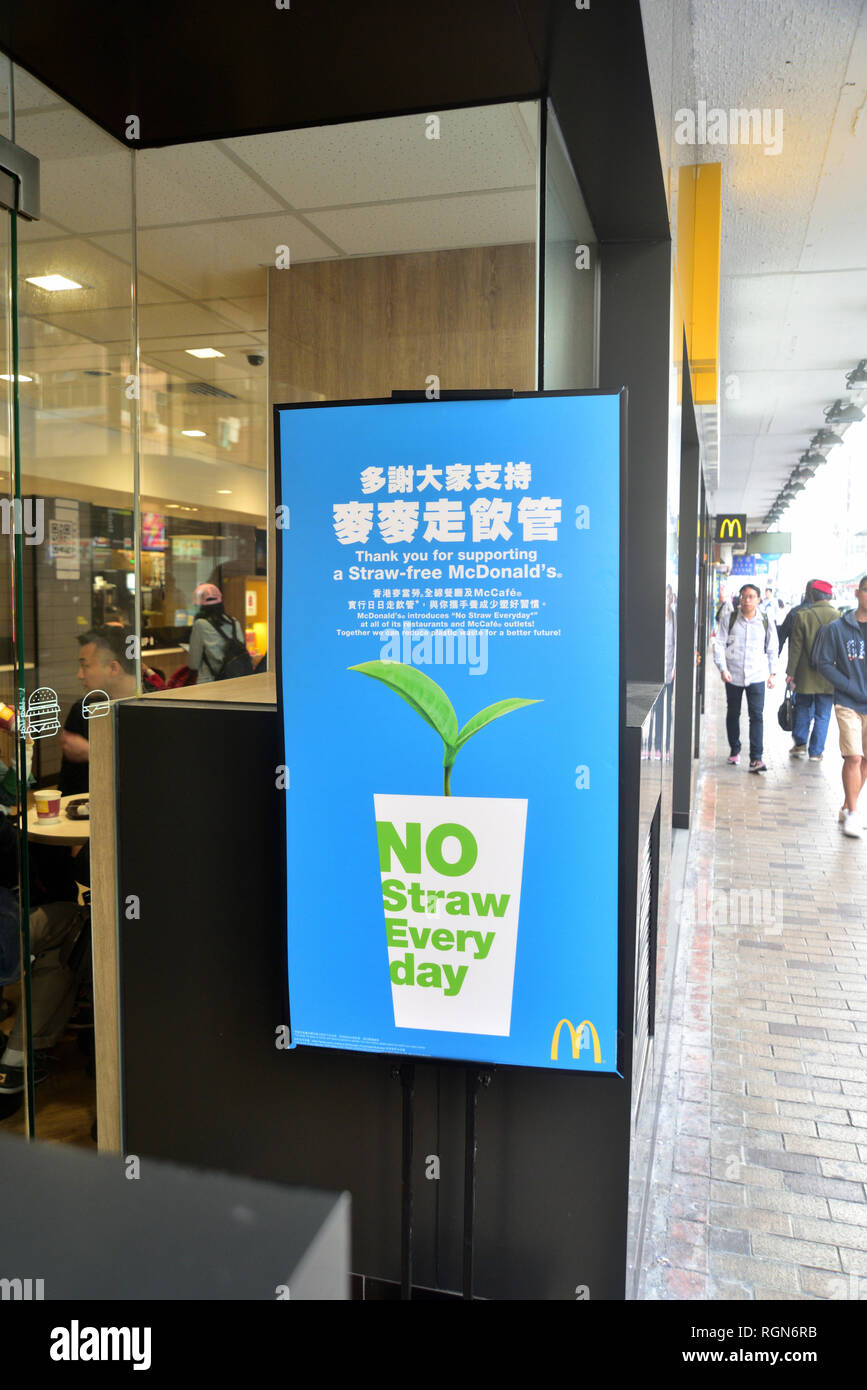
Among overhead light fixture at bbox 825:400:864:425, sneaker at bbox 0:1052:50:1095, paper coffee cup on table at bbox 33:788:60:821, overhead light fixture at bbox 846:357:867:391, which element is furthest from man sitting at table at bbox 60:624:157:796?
overhead light fixture at bbox 825:400:864:425

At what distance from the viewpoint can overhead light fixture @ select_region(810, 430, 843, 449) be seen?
12.1 m

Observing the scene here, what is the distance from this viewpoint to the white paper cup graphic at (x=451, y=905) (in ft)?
5.68

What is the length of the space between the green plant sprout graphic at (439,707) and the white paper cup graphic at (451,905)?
81 mm

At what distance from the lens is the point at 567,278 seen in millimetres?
2504

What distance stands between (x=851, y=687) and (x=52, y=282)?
18.2ft

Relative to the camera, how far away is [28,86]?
8.49 ft

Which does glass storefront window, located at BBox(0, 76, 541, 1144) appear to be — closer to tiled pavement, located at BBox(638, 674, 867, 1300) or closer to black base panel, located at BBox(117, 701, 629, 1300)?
black base panel, located at BBox(117, 701, 629, 1300)

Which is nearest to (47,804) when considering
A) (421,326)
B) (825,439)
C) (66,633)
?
(66,633)

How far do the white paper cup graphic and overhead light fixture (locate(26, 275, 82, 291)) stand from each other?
83.3 inches

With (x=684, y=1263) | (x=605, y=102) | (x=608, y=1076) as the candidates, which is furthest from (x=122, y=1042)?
(x=605, y=102)

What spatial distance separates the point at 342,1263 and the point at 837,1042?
12.2 feet

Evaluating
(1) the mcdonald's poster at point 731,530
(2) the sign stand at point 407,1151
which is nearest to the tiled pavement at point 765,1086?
(2) the sign stand at point 407,1151

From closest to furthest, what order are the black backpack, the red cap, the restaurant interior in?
the restaurant interior, the black backpack, the red cap
